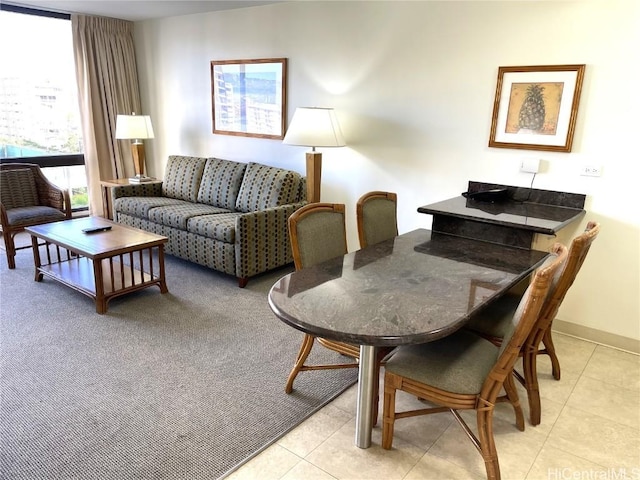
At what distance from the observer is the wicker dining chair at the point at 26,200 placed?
4.05 m

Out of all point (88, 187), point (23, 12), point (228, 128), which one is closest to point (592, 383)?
point (228, 128)

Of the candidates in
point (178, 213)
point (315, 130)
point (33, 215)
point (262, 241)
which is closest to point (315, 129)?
point (315, 130)

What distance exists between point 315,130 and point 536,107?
162 centimetres

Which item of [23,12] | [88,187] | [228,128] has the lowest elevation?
[88,187]

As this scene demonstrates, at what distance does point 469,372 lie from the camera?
5.85ft

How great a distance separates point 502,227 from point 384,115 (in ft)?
5.30

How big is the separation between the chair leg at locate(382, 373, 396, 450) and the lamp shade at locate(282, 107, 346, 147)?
7.29 ft

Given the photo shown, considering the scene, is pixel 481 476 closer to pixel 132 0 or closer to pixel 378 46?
pixel 378 46

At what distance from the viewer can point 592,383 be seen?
259 cm

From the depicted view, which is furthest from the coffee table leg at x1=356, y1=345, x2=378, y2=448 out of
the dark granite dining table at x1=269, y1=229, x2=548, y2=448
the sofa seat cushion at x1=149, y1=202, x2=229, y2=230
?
the sofa seat cushion at x1=149, y1=202, x2=229, y2=230

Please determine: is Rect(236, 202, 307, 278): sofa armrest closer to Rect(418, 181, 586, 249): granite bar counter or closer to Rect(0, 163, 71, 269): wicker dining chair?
Rect(418, 181, 586, 249): granite bar counter

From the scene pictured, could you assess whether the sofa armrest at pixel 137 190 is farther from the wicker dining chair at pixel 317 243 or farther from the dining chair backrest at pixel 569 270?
the dining chair backrest at pixel 569 270

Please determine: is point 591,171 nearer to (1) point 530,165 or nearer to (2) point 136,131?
(1) point 530,165

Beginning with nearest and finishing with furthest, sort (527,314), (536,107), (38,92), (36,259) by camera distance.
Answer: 1. (527,314)
2. (536,107)
3. (36,259)
4. (38,92)
